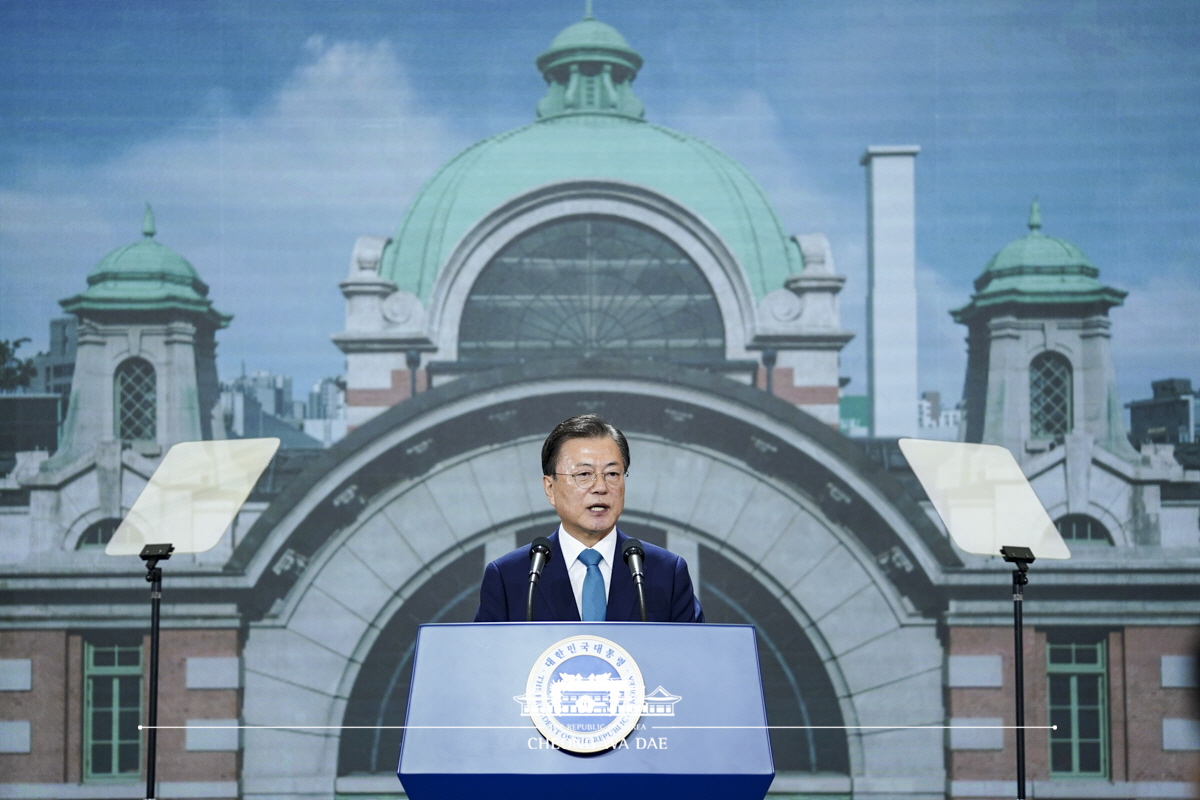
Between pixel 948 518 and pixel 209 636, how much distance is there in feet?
11.3

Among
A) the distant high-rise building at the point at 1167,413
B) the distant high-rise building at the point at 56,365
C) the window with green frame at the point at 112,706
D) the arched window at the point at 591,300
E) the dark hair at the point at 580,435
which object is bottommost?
the window with green frame at the point at 112,706

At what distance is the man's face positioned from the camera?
229cm

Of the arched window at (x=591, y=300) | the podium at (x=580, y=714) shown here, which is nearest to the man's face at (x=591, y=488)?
the podium at (x=580, y=714)

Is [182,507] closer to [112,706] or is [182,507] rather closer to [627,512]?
[112,706]

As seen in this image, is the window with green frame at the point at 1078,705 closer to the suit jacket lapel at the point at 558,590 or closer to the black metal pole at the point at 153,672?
the black metal pole at the point at 153,672

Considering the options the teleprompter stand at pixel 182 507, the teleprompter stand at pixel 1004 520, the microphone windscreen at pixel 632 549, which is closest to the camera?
the microphone windscreen at pixel 632 549

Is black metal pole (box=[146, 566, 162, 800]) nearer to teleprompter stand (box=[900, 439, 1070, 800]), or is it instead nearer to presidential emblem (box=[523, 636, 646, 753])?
presidential emblem (box=[523, 636, 646, 753])

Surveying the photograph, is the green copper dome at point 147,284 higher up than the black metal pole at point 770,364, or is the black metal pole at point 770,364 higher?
the green copper dome at point 147,284

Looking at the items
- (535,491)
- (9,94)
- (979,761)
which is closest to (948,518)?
(979,761)

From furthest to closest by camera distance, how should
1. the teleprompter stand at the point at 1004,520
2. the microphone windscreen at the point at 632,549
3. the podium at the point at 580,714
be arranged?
the teleprompter stand at the point at 1004,520 → the microphone windscreen at the point at 632,549 → the podium at the point at 580,714

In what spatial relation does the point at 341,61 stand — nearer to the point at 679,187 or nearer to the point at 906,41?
the point at 679,187

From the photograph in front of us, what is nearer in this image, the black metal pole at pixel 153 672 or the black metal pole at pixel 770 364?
the black metal pole at pixel 153 672

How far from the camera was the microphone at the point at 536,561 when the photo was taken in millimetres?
2139

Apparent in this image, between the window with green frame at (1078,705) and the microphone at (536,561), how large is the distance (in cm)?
431
